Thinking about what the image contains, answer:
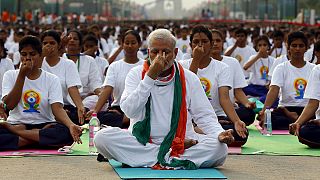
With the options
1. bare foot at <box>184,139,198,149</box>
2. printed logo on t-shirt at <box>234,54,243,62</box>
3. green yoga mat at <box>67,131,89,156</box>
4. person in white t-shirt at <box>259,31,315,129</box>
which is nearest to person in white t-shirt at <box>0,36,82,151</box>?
green yoga mat at <box>67,131,89,156</box>

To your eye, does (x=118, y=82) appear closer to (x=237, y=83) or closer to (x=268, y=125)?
(x=237, y=83)

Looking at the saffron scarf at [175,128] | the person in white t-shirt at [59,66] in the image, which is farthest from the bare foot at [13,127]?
the saffron scarf at [175,128]

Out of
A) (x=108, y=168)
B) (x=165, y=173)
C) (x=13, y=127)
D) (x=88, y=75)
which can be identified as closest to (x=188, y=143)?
(x=165, y=173)

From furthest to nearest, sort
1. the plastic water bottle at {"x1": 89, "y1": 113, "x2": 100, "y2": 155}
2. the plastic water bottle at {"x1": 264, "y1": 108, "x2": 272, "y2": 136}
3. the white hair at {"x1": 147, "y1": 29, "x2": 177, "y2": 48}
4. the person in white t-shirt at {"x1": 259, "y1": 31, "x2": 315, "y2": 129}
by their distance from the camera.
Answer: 1. the person in white t-shirt at {"x1": 259, "y1": 31, "x2": 315, "y2": 129}
2. the plastic water bottle at {"x1": 264, "y1": 108, "x2": 272, "y2": 136}
3. the plastic water bottle at {"x1": 89, "y1": 113, "x2": 100, "y2": 155}
4. the white hair at {"x1": 147, "y1": 29, "x2": 177, "y2": 48}

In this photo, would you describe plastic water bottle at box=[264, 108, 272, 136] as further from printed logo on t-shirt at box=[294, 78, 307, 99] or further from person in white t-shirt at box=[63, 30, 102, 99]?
person in white t-shirt at box=[63, 30, 102, 99]

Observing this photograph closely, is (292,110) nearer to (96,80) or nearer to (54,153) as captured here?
(96,80)

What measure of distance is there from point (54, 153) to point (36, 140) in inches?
12.4

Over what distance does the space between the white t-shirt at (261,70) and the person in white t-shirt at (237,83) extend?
4408 mm

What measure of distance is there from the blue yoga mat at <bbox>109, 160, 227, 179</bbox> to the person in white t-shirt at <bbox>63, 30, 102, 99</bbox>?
199 inches

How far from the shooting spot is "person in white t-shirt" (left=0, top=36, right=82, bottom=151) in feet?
34.0

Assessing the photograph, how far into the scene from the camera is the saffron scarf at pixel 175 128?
8930 millimetres

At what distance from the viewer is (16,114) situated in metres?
10.6

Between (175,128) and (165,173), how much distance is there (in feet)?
1.61

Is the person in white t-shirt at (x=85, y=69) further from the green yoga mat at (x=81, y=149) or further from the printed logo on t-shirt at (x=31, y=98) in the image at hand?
the printed logo on t-shirt at (x=31, y=98)
